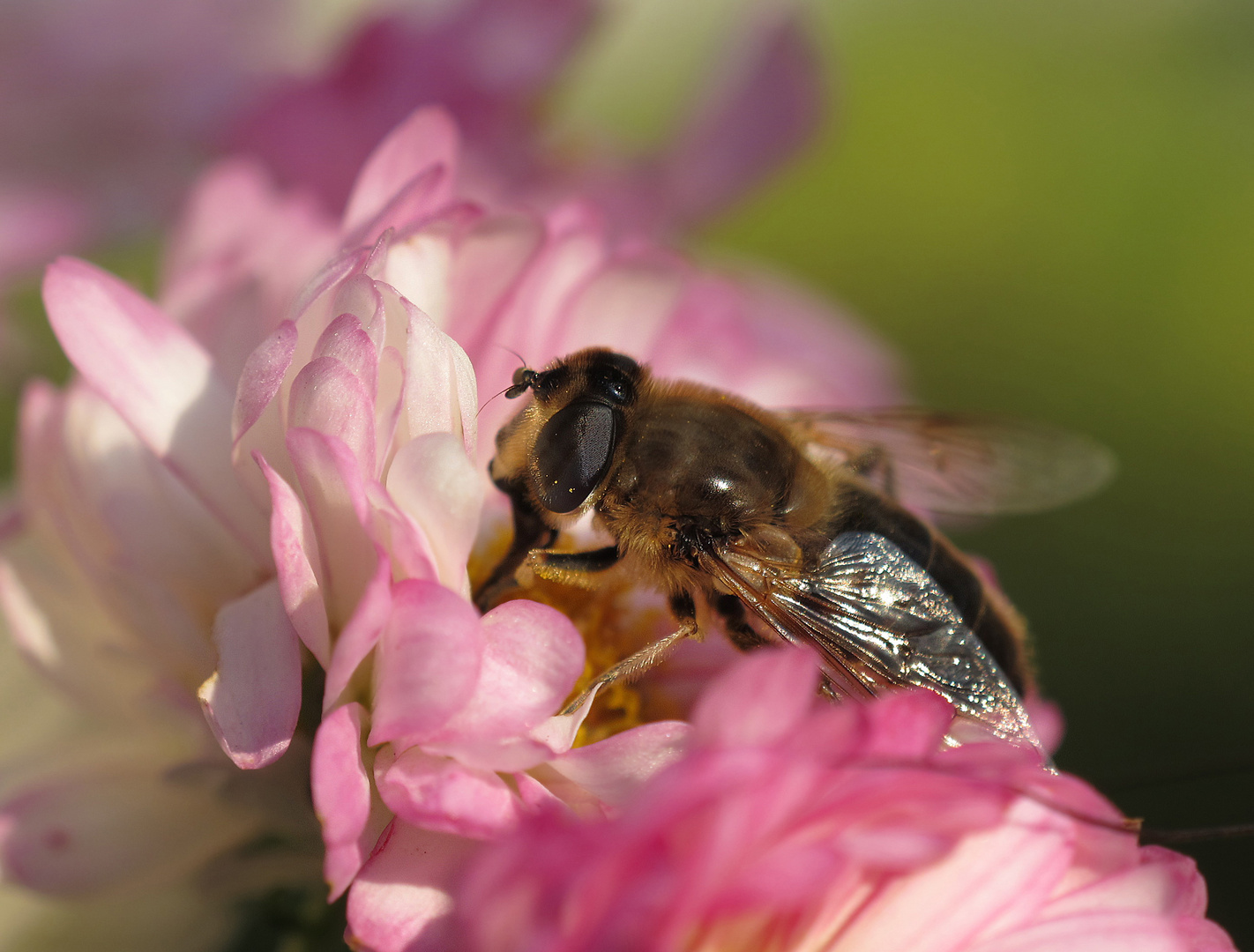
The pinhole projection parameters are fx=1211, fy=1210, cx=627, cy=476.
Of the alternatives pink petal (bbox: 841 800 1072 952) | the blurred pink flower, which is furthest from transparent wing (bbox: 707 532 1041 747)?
the blurred pink flower

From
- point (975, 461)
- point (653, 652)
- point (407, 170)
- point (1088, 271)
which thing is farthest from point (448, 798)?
point (1088, 271)

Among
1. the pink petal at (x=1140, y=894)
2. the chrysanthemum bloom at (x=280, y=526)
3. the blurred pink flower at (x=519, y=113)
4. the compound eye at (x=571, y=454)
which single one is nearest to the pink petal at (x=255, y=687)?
the chrysanthemum bloom at (x=280, y=526)

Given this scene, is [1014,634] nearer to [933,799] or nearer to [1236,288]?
[933,799]

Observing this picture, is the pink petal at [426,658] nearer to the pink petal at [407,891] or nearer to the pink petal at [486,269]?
the pink petal at [407,891]

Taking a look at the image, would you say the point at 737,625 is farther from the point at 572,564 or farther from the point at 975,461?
the point at 975,461

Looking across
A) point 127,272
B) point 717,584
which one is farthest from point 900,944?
point 127,272

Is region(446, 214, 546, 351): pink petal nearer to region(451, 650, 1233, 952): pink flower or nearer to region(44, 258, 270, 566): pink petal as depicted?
region(44, 258, 270, 566): pink petal
